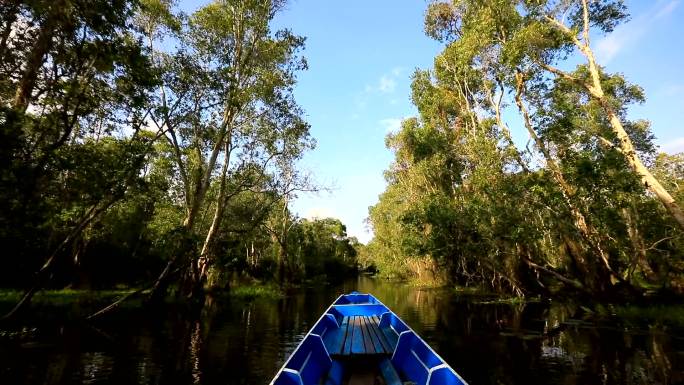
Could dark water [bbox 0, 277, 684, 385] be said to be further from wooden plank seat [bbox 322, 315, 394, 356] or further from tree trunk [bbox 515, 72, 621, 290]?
tree trunk [bbox 515, 72, 621, 290]

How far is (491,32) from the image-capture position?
872 inches

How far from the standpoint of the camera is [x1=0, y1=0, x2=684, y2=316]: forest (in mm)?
12016

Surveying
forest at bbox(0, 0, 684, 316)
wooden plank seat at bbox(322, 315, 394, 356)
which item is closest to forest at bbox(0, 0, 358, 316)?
forest at bbox(0, 0, 684, 316)

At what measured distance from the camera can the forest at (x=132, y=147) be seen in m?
11.4

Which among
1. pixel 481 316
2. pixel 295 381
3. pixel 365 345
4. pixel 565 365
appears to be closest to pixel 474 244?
pixel 481 316

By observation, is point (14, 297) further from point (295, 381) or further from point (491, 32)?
point (491, 32)

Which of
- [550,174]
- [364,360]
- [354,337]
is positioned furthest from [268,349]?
[550,174]

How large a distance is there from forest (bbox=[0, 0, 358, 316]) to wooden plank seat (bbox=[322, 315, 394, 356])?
9.48 meters

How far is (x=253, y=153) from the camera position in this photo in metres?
28.5

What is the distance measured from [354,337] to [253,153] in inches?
798

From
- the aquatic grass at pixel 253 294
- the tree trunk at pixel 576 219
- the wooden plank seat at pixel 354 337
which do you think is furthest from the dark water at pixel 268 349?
the aquatic grass at pixel 253 294

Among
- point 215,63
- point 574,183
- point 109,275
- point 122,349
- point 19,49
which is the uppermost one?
point 215,63

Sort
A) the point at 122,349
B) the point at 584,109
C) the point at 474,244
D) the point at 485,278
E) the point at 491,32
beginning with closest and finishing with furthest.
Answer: the point at 122,349, the point at 491,32, the point at 474,244, the point at 584,109, the point at 485,278

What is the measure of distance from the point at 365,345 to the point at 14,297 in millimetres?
21224
